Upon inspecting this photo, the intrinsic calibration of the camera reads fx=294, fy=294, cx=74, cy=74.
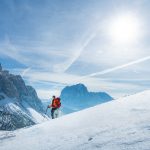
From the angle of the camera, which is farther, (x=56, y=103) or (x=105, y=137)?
(x=56, y=103)

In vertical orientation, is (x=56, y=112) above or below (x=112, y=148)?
above

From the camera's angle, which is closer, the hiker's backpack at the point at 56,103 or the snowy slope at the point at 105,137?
the snowy slope at the point at 105,137

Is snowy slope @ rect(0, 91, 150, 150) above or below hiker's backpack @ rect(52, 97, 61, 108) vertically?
below

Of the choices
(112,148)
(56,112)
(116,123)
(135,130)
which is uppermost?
(56,112)

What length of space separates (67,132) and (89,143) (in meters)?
3.73

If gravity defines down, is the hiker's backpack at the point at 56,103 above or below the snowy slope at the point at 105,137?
above

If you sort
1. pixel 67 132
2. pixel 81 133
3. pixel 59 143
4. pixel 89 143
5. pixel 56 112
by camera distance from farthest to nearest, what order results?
pixel 56 112 → pixel 67 132 → pixel 81 133 → pixel 59 143 → pixel 89 143

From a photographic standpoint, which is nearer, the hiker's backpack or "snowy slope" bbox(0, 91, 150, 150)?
"snowy slope" bbox(0, 91, 150, 150)

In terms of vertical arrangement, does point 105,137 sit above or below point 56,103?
below

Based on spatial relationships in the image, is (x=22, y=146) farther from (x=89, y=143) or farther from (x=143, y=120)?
(x=143, y=120)

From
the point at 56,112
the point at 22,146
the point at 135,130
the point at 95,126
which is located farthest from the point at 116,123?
the point at 56,112

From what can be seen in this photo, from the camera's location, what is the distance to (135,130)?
11.4 meters

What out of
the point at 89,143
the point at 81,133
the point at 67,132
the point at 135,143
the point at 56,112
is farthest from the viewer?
the point at 56,112

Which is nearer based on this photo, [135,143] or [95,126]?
[135,143]
